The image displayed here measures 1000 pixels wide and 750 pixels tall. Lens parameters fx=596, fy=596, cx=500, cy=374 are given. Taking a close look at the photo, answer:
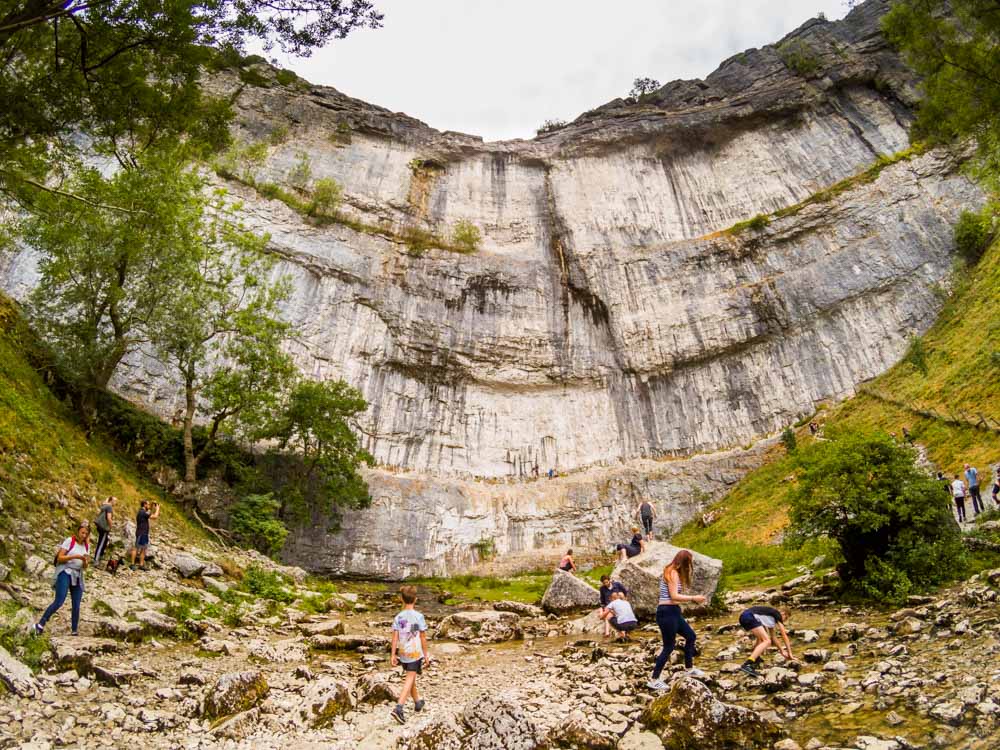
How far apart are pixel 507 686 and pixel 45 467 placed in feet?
44.9

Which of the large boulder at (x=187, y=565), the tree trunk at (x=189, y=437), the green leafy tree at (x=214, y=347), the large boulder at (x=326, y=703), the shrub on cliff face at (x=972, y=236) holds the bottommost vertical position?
the large boulder at (x=326, y=703)

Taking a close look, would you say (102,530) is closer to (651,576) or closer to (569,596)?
(569,596)

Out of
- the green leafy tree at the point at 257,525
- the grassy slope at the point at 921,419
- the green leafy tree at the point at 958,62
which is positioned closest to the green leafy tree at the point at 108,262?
the green leafy tree at the point at 257,525

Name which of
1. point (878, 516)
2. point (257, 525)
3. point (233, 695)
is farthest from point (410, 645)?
point (257, 525)

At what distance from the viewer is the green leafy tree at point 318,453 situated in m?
27.2

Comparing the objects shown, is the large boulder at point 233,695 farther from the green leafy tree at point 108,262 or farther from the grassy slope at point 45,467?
the green leafy tree at point 108,262

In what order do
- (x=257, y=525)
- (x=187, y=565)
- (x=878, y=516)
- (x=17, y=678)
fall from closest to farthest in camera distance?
1. (x=17, y=678)
2. (x=878, y=516)
3. (x=187, y=565)
4. (x=257, y=525)

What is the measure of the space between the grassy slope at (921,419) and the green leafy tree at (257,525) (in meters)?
16.7

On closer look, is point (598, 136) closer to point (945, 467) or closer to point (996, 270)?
point (996, 270)

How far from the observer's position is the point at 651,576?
13539 millimetres

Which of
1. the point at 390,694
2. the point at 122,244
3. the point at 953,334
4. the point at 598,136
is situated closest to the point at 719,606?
the point at 390,694

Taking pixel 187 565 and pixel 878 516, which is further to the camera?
pixel 187 565

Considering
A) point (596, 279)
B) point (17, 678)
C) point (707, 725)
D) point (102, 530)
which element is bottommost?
point (707, 725)

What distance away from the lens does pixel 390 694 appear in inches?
313
